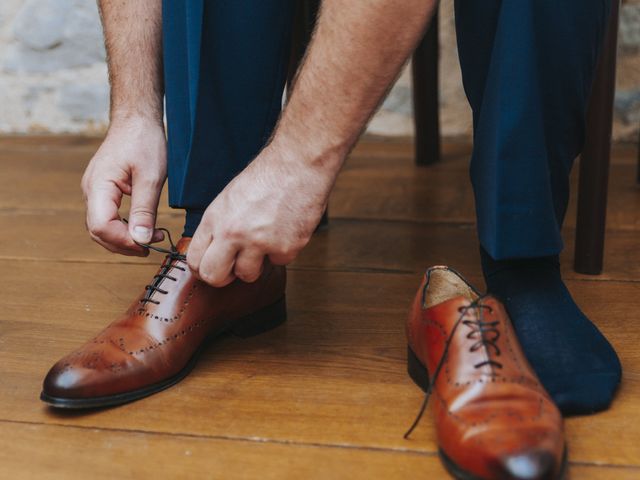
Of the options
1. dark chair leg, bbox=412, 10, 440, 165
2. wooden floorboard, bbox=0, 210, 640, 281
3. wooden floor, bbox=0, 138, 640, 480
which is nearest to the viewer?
wooden floor, bbox=0, 138, 640, 480

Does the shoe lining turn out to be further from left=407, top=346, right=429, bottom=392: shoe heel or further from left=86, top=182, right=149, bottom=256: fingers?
left=86, top=182, right=149, bottom=256: fingers

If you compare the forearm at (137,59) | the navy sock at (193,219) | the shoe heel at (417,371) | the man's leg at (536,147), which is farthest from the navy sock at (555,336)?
the forearm at (137,59)

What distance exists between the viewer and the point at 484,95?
86 centimetres

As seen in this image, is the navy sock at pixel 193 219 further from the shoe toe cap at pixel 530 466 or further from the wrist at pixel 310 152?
the shoe toe cap at pixel 530 466

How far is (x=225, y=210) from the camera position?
827 millimetres

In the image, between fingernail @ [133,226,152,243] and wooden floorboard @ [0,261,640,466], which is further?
fingernail @ [133,226,152,243]

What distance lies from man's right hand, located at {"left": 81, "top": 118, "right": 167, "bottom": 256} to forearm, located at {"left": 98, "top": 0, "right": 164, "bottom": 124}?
0.09 ft

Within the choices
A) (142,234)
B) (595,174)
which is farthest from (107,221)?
(595,174)

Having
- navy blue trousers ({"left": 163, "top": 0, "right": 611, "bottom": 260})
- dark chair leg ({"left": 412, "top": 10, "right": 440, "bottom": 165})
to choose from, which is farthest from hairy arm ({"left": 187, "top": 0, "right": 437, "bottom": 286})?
dark chair leg ({"left": 412, "top": 10, "right": 440, "bottom": 165})

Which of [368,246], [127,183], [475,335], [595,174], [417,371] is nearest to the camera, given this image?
[475,335]

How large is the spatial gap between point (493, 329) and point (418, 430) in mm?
120

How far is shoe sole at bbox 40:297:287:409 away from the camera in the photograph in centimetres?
83

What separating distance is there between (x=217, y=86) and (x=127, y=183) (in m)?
0.16

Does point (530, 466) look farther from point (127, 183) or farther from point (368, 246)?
point (368, 246)
